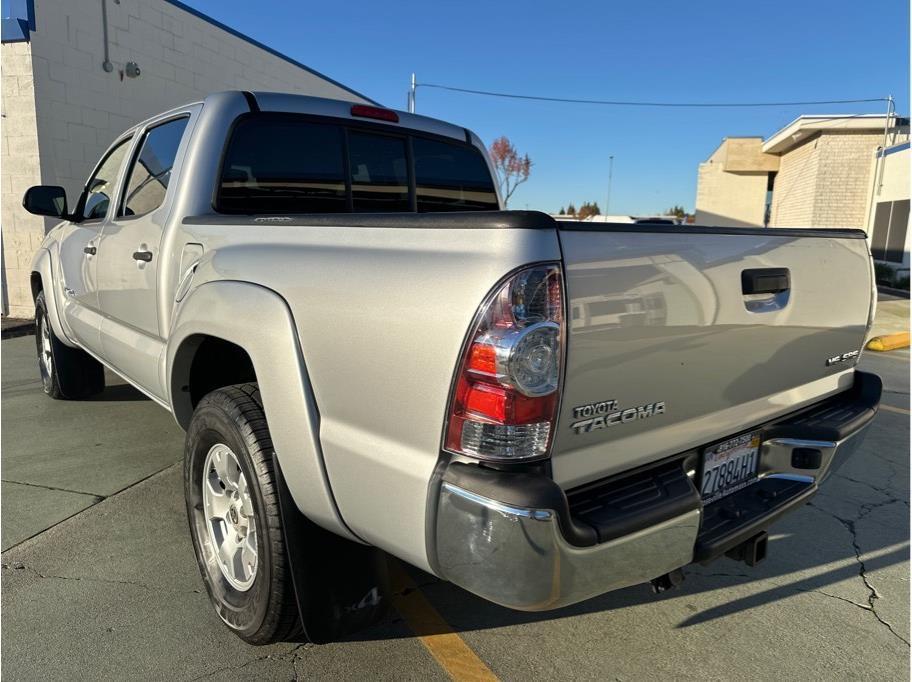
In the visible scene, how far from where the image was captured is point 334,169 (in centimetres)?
343

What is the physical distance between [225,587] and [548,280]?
1816 millimetres

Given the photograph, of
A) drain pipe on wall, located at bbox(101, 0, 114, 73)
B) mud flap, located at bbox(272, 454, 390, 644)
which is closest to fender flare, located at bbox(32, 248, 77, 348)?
mud flap, located at bbox(272, 454, 390, 644)

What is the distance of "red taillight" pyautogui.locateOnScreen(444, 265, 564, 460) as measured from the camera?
63.7 inches

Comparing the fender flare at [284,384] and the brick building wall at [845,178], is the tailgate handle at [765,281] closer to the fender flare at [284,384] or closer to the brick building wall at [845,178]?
the fender flare at [284,384]

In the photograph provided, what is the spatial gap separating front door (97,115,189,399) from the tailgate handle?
247 centimetres

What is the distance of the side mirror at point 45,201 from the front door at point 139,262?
886 mm

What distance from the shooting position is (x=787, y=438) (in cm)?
256

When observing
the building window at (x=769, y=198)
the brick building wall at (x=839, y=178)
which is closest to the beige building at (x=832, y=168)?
the brick building wall at (x=839, y=178)

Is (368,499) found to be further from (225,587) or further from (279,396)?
(225,587)

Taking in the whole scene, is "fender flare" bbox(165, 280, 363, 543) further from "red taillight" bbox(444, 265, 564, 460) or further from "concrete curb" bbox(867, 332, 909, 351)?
"concrete curb" bbox(867, 332, 909, 351)

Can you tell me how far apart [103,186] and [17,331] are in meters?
5.49

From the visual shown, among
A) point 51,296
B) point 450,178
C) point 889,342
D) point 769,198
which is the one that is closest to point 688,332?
point 450,178

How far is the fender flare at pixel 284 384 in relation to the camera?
202cm

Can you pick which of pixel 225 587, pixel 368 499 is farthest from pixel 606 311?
pixel 225 587
